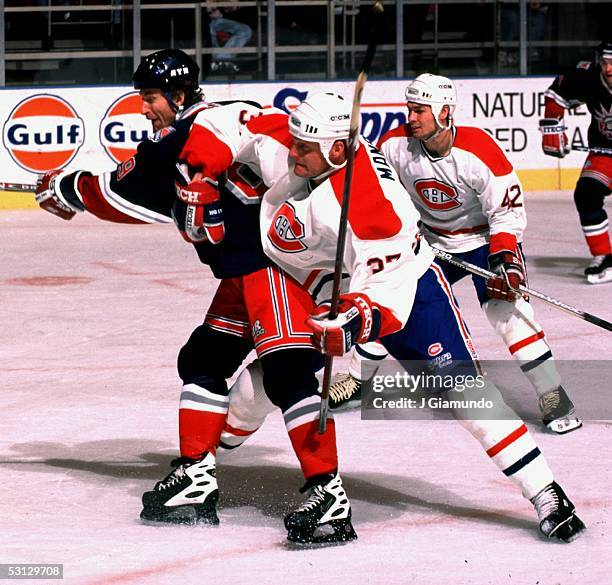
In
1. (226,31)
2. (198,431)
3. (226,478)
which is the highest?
(226,31)

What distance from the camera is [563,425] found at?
4820 mm

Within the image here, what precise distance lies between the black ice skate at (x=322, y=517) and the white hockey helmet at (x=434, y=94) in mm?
1851

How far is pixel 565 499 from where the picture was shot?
361 cm

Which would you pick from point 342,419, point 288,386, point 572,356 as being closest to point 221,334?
point 288,386

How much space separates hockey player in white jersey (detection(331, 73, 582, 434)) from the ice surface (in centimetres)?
24

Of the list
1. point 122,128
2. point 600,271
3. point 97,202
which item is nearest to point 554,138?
point 600,271

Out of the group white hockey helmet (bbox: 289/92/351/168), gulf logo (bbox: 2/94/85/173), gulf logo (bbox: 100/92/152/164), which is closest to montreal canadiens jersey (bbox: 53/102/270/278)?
white hockey helmet (bbox: 289/92/351/168)

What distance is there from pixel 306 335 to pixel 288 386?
0.44ft

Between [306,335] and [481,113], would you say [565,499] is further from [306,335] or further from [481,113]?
[481,113]

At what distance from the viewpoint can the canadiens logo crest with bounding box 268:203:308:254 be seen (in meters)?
A: 3.55

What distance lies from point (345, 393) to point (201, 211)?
1646 millimetres

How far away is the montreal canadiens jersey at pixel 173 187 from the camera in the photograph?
146 inches

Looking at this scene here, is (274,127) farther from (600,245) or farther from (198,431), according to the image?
(600,245)

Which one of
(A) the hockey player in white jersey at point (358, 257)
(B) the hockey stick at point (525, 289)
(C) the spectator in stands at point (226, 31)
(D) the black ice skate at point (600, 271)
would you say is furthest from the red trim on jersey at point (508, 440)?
(C) the spectator in stands at point (226, 31)
